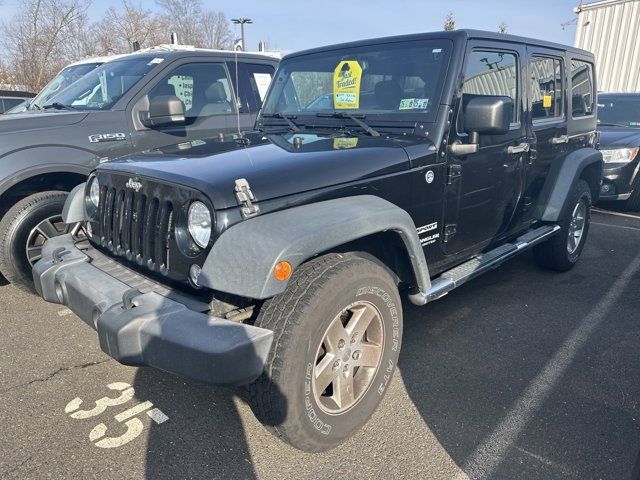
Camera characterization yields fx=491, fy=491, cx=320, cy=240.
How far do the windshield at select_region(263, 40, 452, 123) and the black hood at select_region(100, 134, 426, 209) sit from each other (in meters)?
0.30

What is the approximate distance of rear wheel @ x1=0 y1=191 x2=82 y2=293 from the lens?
379cm

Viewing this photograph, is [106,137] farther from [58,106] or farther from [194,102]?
[194,102]

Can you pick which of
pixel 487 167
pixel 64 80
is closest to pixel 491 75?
pixel 487 167

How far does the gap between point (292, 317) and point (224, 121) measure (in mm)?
3420

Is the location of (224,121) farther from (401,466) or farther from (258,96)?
(401,466)

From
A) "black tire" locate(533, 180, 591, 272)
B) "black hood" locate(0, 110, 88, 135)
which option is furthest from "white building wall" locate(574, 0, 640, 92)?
"black hood" locate(0, 110, 88, 135)

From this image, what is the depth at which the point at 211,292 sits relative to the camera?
87.2 inches

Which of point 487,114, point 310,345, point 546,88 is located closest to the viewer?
point 310,345

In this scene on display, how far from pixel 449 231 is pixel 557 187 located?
1570mm

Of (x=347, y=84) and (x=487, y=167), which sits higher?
(x=347, y=84)

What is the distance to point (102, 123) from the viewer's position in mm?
4184

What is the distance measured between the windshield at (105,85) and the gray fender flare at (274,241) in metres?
2.94

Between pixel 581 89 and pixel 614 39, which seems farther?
pixel 614 39

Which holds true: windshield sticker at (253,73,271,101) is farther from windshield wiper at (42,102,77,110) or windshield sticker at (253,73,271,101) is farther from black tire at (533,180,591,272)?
black tire at (533,180,591,272)
